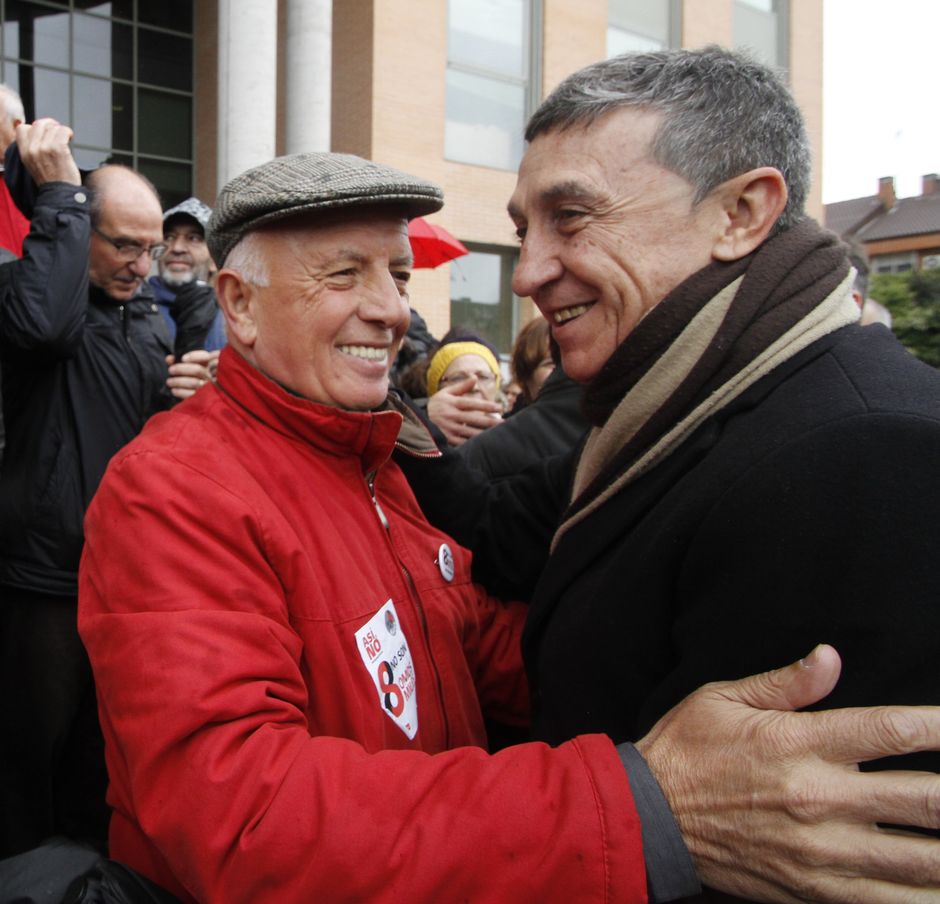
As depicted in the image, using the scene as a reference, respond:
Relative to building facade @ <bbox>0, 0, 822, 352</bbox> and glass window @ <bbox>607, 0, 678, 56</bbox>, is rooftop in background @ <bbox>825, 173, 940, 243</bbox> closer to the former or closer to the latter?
glass window @ <bbox>607, 0, 678, 56</bbox>

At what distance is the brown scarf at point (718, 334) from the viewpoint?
1302 millimetres

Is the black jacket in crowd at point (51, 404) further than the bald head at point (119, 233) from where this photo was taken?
No

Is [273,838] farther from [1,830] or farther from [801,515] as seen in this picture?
[1,830]

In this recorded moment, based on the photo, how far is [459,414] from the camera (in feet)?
10.9

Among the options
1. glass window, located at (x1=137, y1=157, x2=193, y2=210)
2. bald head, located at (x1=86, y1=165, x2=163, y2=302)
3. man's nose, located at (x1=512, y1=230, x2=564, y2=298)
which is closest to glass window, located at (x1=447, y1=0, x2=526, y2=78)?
glass window, located at (x1=137, y1=157, x2=193, y2=210)

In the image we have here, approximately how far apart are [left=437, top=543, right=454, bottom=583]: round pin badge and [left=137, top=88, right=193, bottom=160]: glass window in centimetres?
1356

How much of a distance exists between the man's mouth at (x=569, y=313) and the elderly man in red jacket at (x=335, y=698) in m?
0.34

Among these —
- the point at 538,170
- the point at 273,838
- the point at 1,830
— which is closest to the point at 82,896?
the point at 273,838

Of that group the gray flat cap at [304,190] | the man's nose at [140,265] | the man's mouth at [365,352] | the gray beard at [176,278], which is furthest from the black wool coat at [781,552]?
the gray beard at [176,278]

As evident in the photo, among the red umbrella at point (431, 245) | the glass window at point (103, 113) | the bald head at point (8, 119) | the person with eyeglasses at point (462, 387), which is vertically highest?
the glass window at point (103, 113)

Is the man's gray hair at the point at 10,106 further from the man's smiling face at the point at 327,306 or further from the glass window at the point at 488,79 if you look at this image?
the glass window at the point at 488,79

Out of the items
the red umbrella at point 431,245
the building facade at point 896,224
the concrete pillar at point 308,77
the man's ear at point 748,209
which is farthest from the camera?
the building facade at point 896,224

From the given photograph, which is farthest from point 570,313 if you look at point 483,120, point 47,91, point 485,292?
point 47,91

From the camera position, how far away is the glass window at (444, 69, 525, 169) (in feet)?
44.4
